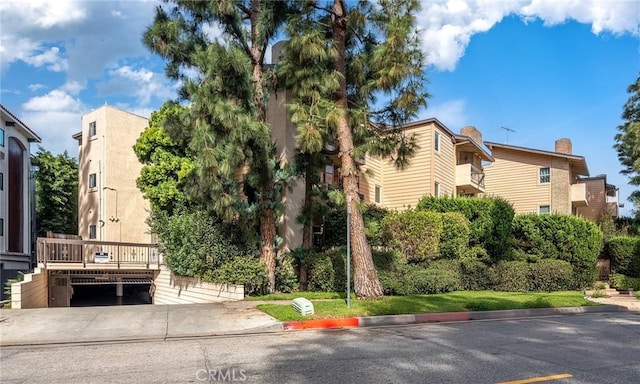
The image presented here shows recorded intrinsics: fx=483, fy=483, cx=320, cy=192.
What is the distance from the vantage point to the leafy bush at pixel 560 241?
22.9m

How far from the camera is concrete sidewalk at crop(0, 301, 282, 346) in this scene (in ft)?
30.8

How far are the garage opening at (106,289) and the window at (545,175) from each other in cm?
2826

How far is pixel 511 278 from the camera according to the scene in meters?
19.6

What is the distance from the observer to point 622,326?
458 inches

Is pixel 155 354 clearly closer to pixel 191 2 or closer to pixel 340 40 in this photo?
pixel 340 40

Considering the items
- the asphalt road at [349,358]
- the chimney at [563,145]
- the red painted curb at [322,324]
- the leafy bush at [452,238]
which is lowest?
the red painted curb at [322,324]

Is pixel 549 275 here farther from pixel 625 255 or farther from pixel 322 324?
pixel 322 324

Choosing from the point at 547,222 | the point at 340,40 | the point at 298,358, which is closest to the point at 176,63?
the point at 340,40

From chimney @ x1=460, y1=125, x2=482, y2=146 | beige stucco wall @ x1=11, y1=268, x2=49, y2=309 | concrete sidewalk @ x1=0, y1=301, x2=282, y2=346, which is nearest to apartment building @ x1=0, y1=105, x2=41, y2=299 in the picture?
beige stucco wall @ x1=11, y1=268, x2=49, y2=309

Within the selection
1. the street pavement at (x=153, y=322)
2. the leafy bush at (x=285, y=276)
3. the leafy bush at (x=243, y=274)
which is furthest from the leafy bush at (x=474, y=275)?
the leafy bush at (x=243, y=274)

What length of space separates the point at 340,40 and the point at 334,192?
4668 mm

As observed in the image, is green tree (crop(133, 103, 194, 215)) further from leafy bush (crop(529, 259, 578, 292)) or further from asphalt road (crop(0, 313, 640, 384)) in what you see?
leafy bush (crop(529, 259, 578, 292))

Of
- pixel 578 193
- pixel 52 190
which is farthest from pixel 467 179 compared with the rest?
pixel 52 190

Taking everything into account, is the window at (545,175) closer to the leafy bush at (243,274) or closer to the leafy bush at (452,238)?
the leafy bush at (452,238)
